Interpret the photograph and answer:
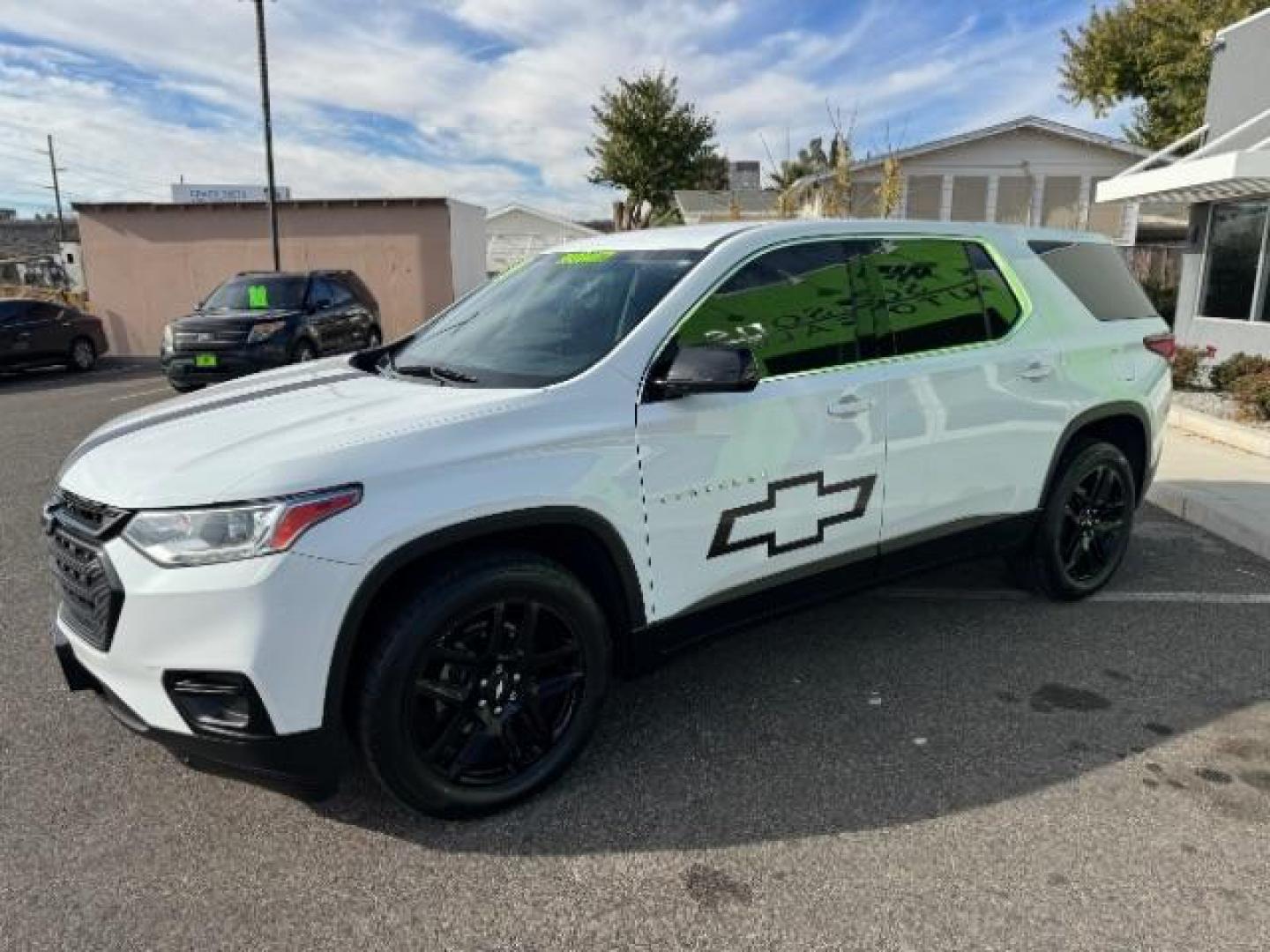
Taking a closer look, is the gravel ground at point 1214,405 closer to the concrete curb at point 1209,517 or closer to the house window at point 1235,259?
the house window at point 1235,259

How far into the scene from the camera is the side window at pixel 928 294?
3.56m

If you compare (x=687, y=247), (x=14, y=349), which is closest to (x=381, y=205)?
(x=14, y=349)

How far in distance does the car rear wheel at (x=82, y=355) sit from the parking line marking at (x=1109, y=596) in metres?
17.0

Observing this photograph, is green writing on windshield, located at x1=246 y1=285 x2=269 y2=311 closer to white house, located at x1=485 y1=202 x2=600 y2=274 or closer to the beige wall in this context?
the beige wall

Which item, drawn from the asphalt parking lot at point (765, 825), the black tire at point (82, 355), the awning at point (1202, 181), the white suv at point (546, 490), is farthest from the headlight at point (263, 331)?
the awning at point (1202, 181)

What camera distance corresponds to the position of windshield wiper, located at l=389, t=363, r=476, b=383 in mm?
3039

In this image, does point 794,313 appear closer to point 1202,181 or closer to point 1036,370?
point 1036,370

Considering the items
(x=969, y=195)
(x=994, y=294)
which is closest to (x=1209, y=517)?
(x=994, y=294)

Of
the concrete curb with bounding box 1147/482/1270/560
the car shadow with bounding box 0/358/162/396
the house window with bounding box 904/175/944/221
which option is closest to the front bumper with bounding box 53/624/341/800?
the concrete curb with bounding box 1147/482/1270/560

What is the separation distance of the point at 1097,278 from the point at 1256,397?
216 inches

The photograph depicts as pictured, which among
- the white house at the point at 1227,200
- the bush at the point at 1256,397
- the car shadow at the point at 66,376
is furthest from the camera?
the car shadow at the point at 66,376

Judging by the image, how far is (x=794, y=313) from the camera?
3289mm

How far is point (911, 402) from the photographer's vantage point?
3.49 metres

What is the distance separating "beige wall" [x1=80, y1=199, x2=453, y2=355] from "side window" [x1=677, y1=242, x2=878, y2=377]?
1882 cm
